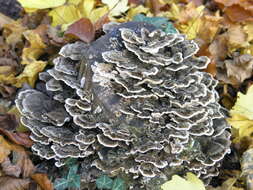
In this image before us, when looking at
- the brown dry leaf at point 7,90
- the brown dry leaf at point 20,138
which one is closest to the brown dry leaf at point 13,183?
the brown dry leaf at point 20,138

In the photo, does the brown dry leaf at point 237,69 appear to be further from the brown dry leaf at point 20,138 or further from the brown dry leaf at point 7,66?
the brown dry leaf at point 7,66

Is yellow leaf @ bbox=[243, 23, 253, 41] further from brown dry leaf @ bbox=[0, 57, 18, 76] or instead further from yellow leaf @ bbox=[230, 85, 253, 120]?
brown dry leaf @ bbox=[0, 57, 18, 76]

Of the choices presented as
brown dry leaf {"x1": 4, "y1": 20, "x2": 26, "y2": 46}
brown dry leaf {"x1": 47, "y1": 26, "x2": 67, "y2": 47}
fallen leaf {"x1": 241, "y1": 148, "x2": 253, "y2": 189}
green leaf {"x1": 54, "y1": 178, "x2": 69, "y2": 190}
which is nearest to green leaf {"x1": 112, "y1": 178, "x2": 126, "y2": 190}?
green leaf {"x1": 54, "y1": 178, "x2": 69, "y2": 190}

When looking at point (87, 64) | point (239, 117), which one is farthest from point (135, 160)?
point (239, 117)

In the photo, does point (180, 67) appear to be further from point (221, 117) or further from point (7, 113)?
point (7, 113)

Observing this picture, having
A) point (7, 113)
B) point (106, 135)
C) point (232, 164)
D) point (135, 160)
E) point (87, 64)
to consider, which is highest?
point (87, 64)
